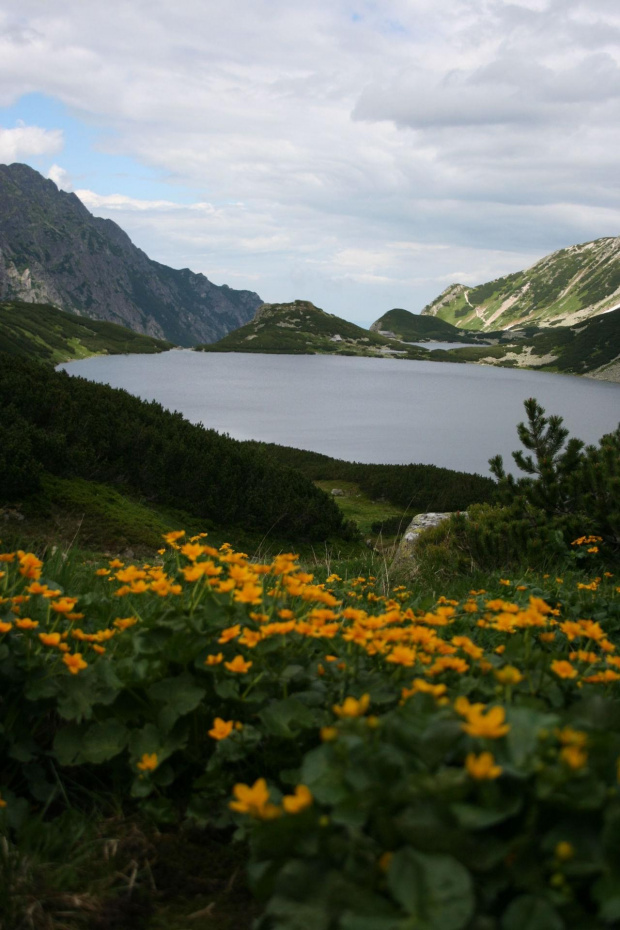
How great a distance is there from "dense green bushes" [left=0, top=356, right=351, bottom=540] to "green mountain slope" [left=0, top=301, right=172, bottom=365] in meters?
79.2

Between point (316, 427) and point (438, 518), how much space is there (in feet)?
91.9

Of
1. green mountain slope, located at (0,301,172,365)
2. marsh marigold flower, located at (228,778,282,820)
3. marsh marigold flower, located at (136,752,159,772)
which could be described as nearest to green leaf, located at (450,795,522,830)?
marsh marigold flower, located at (228,778,282,820)

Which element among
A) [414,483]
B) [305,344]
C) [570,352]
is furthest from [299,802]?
[305,344]

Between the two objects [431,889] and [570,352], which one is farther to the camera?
[570,352]

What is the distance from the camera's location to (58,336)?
130000 mm

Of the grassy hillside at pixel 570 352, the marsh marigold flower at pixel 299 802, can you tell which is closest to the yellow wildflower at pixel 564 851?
the marsh marigold flower at pixel 299 802

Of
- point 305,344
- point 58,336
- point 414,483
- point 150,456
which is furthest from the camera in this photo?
point 305,344

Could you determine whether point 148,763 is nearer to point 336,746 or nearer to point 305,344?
point 336,746

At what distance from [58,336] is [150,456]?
126017 millimetres

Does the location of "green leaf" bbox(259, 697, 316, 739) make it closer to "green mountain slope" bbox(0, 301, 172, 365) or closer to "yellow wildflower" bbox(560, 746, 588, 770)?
"yellow wildflower" bbox(560, 746, 588, 770)

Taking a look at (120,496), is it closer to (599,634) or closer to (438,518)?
(438,518)

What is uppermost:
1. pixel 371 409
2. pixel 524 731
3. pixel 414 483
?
pixel 371 409

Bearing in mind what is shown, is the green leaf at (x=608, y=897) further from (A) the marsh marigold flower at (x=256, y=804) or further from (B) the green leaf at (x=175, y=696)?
(B) the green leaf at (x=175, y=696)

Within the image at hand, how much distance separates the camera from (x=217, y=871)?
7.34 feet
